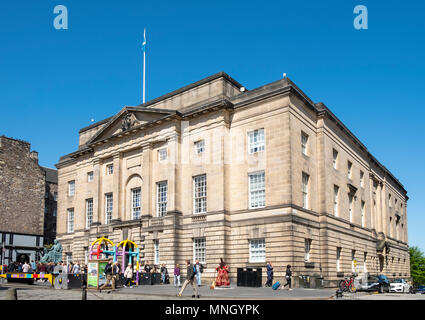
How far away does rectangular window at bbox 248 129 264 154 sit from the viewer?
117 ft

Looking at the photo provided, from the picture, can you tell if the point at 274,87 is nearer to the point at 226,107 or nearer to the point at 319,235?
the point at 226,107

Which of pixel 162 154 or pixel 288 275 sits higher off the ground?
pixel 162 154

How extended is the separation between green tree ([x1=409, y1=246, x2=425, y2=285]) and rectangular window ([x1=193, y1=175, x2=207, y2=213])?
85.6m

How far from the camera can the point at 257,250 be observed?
34.4 m

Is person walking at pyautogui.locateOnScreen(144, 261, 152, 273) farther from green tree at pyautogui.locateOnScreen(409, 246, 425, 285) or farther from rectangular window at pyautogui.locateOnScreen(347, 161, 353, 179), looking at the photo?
green tree at pyautogui.locateOnScreen(409, 246, 425, 285)

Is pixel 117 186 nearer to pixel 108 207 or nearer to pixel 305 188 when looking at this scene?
pixel 108 207

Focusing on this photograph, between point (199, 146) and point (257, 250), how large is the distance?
1005cm

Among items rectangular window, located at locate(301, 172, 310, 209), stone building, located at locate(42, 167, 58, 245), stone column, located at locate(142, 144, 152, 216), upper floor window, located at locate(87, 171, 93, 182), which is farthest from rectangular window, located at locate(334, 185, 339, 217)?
stone building, located at locate(42, 167, 58, 245)

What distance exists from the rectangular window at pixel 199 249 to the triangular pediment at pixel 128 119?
10975 millimetres

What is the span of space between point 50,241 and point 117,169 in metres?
33.3

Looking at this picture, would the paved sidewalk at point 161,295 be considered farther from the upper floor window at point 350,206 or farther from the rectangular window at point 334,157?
the upper floor window at point 350,206

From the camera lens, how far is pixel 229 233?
35.9m

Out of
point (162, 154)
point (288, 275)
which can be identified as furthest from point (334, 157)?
point (288, 275)
